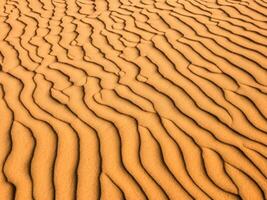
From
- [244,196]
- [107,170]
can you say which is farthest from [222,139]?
[107,170]

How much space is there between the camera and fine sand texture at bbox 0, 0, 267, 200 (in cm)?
273

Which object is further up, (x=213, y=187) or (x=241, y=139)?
(x=241, y=139)

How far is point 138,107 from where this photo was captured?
11.6 feet

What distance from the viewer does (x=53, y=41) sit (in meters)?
5.20

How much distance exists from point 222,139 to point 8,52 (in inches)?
131

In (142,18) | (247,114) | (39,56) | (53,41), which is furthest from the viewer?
(142,18)

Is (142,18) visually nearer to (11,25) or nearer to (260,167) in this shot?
(11,25)

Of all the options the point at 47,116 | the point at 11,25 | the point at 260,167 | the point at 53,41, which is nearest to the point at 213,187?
the point at 260,167

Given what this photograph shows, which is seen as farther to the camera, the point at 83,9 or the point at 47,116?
the point at 83,9

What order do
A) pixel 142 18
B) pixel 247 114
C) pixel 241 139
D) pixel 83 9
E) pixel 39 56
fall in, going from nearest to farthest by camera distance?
pixel 241 139 < pixel 247 114 < pixel 39 56 < pixel 142 18 < pixel 83 9

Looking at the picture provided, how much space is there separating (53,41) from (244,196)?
365cm

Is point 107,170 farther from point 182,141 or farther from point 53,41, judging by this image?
point 53,41

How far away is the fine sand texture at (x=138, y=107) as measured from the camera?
2732 millimetres

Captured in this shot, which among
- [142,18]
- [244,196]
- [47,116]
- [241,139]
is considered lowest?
[47,116]
